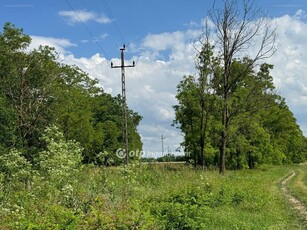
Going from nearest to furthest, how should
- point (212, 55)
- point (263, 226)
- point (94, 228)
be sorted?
point (94, 228) < point (263, 226) < point (212, 55)

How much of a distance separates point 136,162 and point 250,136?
32.6 metres

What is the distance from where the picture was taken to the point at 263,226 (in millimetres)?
11172

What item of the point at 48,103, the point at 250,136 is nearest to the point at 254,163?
the point at 250,136

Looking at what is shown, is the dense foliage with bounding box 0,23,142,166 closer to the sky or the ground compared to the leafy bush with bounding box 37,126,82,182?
closer to the sky

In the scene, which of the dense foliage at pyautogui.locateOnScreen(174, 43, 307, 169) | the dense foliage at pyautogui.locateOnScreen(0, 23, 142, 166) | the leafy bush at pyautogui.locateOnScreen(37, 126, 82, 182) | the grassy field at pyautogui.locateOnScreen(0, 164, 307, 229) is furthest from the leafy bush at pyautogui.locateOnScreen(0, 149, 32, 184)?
the dense foliage at pyautogui.locateOnScreen(174, 43, 307, 169)

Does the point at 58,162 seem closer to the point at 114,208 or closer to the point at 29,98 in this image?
the point at 114,208

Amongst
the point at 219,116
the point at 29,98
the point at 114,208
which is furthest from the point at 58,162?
the point at 219,116

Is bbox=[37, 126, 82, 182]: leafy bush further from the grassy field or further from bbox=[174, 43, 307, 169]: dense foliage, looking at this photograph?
bbox=[174, 43, 307, 169]: dense foliage

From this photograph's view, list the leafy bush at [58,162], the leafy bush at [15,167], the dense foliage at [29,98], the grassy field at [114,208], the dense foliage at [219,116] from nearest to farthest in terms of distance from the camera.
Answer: the grassy field at [114,208] < the leafy bush at [58,162] < the leafy bush at [15,167] < the dense foliage at [29,98] < the dense foliage at [219,116]

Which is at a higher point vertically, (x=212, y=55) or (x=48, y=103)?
(x=212, y=55)

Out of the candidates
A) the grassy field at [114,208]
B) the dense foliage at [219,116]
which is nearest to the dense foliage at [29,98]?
the dense foliage at [219,116]

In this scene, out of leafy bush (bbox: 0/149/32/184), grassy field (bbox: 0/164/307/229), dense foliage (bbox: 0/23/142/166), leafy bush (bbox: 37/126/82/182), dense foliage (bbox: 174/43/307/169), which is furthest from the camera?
dense foliage (bbox: 174/43/307/169)

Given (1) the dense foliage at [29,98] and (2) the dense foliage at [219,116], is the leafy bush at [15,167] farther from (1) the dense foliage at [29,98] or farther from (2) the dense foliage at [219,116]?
(2) the dense foliage at [219,116]

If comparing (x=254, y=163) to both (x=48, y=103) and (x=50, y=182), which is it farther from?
(x=50, y=182)
